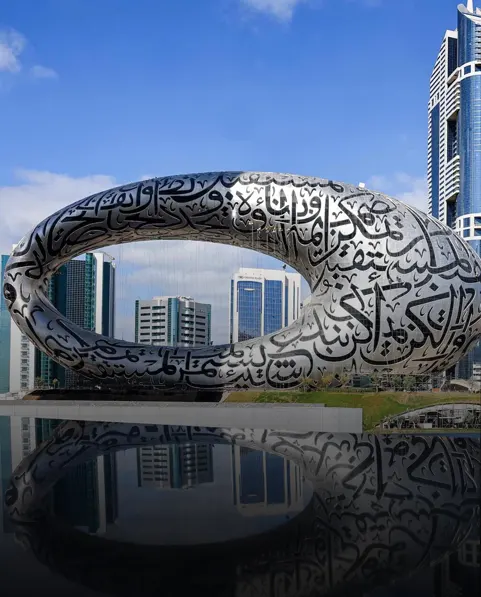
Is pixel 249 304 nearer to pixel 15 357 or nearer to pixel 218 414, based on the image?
pixel 15 357

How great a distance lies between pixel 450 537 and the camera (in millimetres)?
3785

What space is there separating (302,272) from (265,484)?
9.95 m

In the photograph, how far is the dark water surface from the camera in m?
3.13

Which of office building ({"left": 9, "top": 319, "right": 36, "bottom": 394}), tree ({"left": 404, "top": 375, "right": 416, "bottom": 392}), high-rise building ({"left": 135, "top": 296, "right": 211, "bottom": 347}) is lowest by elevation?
office building ({"left": 9, "top": 319, "right": 36, "bottom": 394})

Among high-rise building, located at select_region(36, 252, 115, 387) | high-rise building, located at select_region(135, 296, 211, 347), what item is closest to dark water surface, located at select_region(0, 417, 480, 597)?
high-rise building, located at select_region(36, 252, 115, 387)

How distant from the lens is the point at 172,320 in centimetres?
5253

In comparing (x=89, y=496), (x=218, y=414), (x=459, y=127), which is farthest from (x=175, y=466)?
(x=459, y=127)

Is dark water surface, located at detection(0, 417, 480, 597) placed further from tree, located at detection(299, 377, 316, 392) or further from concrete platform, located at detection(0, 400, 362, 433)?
tree, located at detection(299, 377, 316, 392)

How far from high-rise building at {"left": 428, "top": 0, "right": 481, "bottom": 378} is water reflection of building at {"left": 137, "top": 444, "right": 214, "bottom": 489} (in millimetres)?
54542

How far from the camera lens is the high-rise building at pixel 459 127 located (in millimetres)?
59844

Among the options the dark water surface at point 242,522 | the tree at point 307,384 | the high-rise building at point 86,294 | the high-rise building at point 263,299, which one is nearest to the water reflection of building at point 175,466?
the dark water surface at point 242,522

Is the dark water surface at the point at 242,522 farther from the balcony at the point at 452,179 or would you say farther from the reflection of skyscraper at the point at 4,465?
the balcony at the point at 452,179

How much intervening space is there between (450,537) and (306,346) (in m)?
9.94

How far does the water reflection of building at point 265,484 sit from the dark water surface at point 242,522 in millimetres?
18
